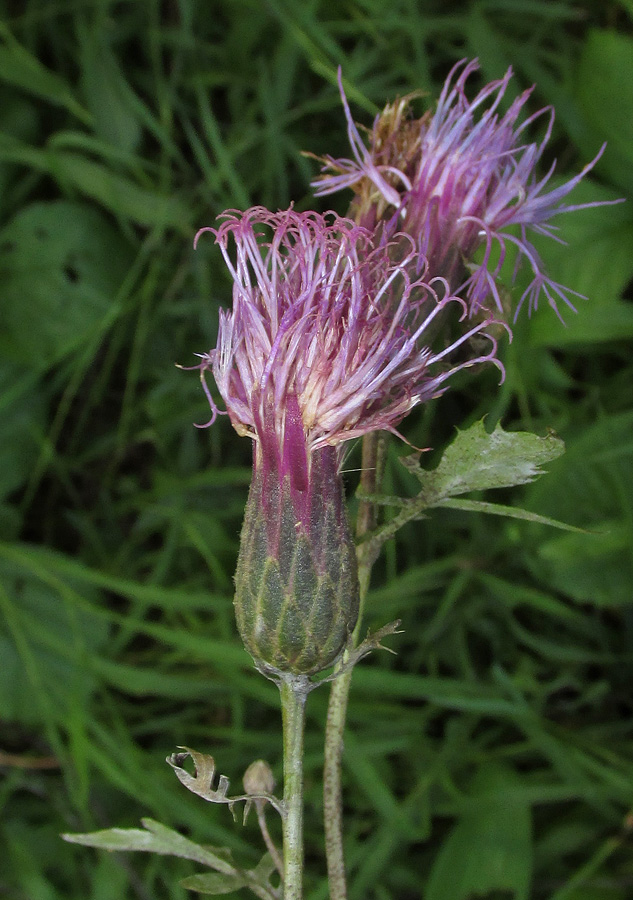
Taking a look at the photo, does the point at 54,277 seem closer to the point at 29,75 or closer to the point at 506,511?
the point at 29,75

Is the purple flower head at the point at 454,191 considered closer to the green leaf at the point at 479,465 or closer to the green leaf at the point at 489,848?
the green leaf at the point at 479,465

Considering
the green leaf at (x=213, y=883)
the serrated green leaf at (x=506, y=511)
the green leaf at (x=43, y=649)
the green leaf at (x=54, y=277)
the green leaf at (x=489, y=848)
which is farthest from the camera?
the green leaf at (x=54, y=277)

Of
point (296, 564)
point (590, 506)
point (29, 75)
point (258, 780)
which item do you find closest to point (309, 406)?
point (296, 564)

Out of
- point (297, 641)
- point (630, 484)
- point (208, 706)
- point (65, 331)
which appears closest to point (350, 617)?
point (297, 641)

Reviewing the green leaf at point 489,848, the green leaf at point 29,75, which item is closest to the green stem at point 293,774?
the green leaf at point 489,848

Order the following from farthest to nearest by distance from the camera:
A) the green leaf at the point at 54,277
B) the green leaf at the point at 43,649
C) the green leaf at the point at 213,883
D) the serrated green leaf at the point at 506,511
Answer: the green leaf at the point at 54,277, the green leaf at the point at 43,649, the green leaf at the point at 213,883, the serrated green leaf at the point at 506,511

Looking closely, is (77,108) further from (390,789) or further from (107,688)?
(390,789)
